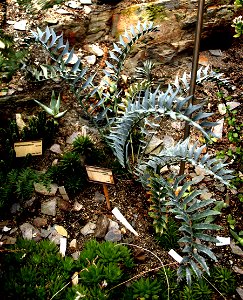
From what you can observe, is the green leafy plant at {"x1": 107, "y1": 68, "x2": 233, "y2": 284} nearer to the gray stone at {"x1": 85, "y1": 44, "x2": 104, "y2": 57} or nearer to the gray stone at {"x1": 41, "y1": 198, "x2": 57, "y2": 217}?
the gray stone at {"x1": 41, "y1": 198, "x2": 57, "y2": 217}

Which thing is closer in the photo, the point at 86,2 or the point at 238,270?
the point at 238,270

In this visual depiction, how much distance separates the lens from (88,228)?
256 centimetres

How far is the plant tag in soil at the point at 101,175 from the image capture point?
229 cm

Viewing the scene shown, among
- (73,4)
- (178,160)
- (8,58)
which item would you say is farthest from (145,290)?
(73,4)

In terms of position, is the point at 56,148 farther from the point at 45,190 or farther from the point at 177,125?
the point at 177,125

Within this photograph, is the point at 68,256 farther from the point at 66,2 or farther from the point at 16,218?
the point at 66,2

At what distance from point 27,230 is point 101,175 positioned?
0.67m

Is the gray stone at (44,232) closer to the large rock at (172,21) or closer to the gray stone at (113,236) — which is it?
the gray stone at (113,236)

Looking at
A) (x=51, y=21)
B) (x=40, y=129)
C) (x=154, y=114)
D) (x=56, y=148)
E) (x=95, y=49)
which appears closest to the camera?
(x=154, y=114)

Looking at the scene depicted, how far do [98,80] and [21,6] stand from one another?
1051 mm

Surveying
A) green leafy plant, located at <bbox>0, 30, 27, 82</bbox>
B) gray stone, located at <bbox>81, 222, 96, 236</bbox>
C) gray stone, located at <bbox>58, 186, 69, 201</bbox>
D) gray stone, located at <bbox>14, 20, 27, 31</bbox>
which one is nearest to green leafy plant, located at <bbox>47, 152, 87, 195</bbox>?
gray stone, located at <bbox>58, 186, 69, 201</bbox>

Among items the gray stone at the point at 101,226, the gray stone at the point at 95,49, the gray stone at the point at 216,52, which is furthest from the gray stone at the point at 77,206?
the gray stone at the point at 216,52

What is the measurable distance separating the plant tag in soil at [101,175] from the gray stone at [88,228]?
1.24ft

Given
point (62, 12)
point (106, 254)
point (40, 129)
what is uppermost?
point (62, 12)
